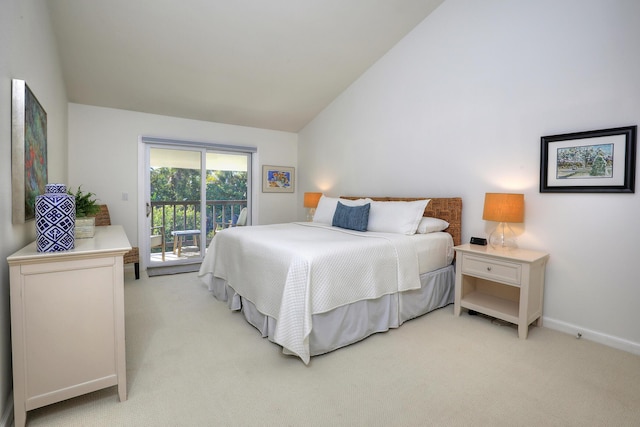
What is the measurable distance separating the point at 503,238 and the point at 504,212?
0.35 meters

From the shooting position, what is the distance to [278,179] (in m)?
5.68

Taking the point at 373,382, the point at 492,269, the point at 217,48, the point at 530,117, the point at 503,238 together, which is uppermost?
the point at 217,48

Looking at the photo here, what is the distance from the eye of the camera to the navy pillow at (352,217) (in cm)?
334

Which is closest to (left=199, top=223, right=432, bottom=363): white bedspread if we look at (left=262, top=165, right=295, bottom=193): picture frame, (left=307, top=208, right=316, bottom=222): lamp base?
(left=307, top=208, right=316, bottom=222): lamp base

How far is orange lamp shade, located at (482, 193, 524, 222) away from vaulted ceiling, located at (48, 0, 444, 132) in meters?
2.23

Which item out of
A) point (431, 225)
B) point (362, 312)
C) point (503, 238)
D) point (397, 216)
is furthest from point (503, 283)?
point (362, 312)

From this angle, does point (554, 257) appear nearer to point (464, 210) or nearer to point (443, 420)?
point (464, 210)

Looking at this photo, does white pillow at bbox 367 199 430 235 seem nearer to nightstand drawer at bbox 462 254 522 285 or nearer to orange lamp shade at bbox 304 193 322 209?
nightstand drawer at bbox 462 254 522 285

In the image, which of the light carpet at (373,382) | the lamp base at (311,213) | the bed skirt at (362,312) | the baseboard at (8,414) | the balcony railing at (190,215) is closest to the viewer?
the baseboard at (8,414)

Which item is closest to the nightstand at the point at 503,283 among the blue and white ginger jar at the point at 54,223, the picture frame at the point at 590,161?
the picture frame at the point at 590,161

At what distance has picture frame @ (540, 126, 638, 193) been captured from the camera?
227 cm

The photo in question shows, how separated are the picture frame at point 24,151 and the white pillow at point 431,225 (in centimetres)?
298

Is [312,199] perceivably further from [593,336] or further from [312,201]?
[593,336]

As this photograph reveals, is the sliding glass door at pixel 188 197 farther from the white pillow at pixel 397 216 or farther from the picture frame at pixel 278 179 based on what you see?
the white pillow at pixel 397 216
